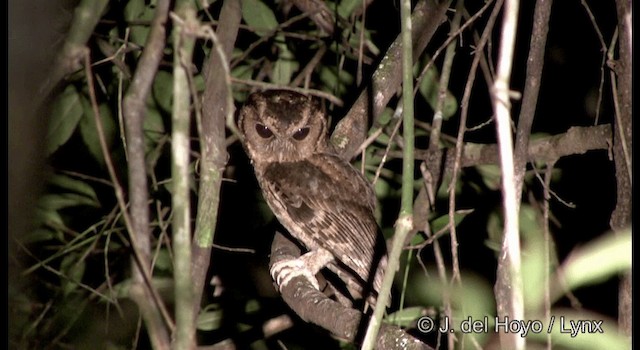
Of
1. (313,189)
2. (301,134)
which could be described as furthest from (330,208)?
(301,134)

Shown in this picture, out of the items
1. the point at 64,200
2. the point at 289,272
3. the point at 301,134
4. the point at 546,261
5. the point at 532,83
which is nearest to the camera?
the point at 546,261

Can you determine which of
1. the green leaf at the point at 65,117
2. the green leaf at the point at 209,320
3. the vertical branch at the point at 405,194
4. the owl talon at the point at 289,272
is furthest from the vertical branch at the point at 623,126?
the green leaf at the point at 65,117

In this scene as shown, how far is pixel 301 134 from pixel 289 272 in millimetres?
704

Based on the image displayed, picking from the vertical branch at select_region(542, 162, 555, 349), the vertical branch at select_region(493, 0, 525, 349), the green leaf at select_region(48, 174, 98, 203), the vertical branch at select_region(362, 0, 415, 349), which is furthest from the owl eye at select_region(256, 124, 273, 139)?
the vertical branch at select_region(493, 0, 525, 349)

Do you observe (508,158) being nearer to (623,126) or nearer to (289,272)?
(623,126)

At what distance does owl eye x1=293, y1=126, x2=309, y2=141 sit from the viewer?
136 inches

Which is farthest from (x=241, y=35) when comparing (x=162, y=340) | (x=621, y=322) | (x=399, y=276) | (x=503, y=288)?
(x=162, y=340)

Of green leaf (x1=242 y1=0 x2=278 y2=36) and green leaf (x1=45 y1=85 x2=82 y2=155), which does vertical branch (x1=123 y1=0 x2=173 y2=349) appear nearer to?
green leaf (x1=45 y1=85 x2=82 y2=155)

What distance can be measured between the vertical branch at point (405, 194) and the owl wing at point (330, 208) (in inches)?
62.3

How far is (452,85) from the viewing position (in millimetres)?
3781

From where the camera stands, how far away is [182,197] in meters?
1.25

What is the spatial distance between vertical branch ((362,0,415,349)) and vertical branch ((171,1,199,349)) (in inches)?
13.7

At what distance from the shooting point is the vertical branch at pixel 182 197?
48.1 inches

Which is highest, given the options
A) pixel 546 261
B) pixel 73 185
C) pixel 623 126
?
pixel 623 126
